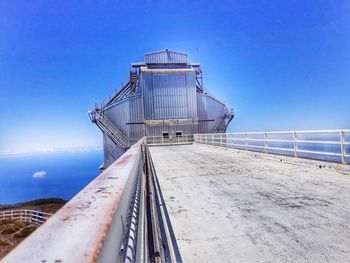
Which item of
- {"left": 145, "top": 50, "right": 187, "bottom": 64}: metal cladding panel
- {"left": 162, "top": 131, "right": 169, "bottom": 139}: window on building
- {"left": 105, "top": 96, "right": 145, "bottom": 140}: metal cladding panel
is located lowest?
{"left": 162, "top": 131, "right": 169, "bottom": 139}: window on building

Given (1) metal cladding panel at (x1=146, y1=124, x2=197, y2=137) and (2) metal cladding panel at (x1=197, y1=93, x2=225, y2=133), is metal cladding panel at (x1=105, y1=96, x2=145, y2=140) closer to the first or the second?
(1) metal cladding panel at (x1=146, y1=124, x2=197, y2=137)

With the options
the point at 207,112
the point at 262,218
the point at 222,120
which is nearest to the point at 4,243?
the point at 262,218

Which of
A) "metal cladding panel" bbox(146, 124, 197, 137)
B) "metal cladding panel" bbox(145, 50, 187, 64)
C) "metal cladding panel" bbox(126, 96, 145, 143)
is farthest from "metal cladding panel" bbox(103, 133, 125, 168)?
"metal cladding panel" bbox(145, 50, 187, 64)

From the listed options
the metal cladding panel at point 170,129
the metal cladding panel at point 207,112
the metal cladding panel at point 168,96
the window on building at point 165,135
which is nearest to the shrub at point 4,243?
the metal cladding panel at point 170,129

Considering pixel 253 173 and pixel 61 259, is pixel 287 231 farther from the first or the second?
pixel 253 173

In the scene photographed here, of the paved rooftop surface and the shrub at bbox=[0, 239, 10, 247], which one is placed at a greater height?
the paved rooftop surface

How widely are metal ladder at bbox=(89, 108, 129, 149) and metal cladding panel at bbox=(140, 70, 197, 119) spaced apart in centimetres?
448

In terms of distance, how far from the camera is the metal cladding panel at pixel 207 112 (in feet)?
112

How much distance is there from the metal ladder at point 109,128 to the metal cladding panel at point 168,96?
4476 millimetres

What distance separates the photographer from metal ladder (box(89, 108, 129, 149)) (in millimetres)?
30856

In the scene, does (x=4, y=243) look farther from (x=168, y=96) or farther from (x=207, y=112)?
(x=207, y=112)

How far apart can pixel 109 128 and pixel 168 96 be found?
30.9 feet

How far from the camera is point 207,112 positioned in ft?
113

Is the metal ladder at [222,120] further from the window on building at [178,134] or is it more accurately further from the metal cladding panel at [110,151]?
the metal cladding panel at [110,151]
